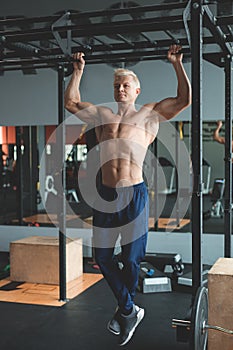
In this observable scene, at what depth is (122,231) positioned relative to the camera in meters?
2.72

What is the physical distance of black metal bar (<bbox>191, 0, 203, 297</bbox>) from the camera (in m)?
2.47

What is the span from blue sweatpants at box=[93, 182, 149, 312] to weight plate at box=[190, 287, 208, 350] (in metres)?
0.46

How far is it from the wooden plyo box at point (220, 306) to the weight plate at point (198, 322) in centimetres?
72

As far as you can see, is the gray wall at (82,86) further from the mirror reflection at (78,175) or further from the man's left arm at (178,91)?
the man's left arm at (178,91)

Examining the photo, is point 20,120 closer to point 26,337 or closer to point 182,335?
point 26,337

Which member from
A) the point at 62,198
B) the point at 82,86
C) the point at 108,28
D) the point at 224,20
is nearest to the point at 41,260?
the point at 62,198

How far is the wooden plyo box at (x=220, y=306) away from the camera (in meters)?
3.19

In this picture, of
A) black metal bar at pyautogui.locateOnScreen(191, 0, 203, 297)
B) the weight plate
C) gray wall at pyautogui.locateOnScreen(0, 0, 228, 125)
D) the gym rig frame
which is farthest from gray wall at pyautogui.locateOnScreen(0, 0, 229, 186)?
the weight plate

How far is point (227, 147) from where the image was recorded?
386cm

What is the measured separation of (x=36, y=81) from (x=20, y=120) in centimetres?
56

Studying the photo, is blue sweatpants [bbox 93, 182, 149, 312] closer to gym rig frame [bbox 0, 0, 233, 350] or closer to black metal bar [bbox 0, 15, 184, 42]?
gym rig frame [bbox 0, 0, 233, 350]

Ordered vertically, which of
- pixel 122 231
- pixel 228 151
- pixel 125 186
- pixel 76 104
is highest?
pixel 76 104

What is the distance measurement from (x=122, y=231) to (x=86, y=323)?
59.7 inches

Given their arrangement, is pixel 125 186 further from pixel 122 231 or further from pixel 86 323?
pixel 86 323
